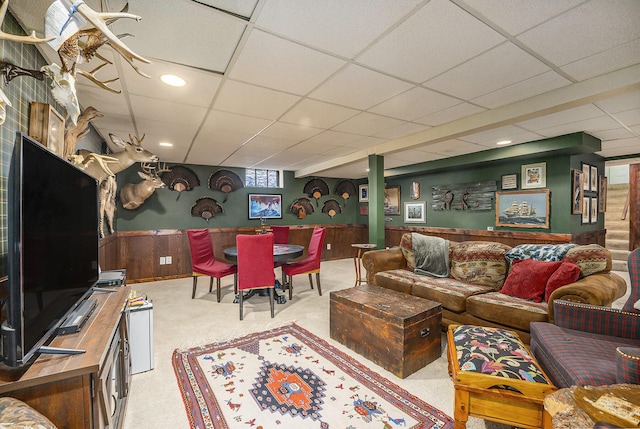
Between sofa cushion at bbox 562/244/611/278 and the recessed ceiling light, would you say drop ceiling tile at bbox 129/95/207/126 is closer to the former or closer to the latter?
the recessed ceiling light

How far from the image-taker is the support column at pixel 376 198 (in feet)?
14.7

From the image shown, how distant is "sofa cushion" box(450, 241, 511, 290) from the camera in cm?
301

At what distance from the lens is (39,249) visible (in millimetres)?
1072

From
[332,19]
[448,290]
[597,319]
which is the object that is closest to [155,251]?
[448,290]

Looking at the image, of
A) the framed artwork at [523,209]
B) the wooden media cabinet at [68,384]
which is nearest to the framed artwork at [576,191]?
the framed artwork at [523,209]

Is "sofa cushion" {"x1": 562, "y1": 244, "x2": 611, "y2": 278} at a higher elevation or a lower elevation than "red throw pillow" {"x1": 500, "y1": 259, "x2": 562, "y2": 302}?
higher

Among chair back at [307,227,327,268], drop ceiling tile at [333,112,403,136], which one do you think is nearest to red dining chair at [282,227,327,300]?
chair back at [307,227,327,268]

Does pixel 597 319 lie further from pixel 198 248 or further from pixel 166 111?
pixel 198 248

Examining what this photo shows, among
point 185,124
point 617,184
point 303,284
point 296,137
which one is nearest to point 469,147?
point 296,137

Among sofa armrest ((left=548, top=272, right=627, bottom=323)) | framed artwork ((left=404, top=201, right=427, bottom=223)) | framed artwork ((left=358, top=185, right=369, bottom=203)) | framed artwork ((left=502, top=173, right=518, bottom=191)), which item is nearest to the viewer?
sofa armrest ((left=548, top=272, right=627, bottom=323))

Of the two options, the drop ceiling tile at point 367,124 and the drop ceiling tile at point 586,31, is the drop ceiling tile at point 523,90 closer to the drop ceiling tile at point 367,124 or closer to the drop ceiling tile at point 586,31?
the drop ceiling tile at point 586,31

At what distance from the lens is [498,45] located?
1.76 m

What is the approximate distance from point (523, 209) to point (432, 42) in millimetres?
4334

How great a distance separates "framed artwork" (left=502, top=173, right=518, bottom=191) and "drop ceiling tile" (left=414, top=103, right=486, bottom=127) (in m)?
2.67
